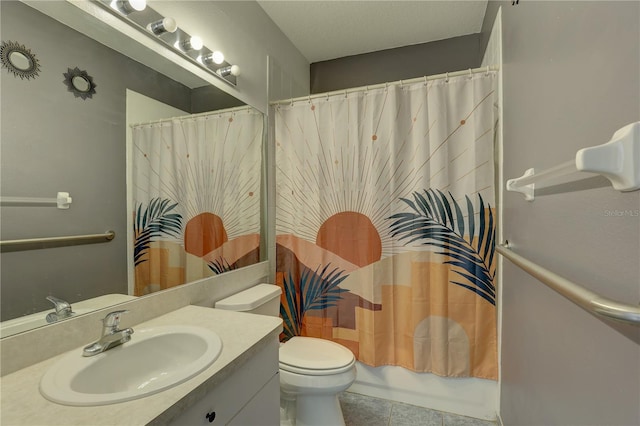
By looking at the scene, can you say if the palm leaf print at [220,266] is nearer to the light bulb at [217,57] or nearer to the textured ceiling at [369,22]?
the light bulb at [217,57]

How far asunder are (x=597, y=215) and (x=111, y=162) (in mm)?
1426

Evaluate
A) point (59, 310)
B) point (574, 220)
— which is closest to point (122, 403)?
point (59, 310)

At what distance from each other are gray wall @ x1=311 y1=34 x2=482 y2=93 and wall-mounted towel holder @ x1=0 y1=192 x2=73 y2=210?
87.2 inches

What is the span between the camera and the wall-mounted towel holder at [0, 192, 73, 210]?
2.45 ft

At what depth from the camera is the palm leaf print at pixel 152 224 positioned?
1114mm

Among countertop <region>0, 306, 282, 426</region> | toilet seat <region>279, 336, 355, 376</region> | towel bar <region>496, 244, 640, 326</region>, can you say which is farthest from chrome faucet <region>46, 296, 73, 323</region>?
towel bar <region>496, 244, 640, 326</region>

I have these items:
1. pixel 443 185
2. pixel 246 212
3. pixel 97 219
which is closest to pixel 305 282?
pixel 246 212

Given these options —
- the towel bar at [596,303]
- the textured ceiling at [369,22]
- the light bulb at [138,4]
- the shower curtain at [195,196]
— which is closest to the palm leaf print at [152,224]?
the shower curtain at [195,196]

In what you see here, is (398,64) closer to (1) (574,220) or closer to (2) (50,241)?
(1) (574,220)

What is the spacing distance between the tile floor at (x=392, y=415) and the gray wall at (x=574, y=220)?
49 cm

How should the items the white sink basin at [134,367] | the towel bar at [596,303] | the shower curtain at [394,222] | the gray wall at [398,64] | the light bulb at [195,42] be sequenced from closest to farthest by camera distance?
the towel bar at [596,303], the white sink basin at [134,367], the light bulb at [195,42], the shower curtain at [394,222], the gray wall at [398,64]

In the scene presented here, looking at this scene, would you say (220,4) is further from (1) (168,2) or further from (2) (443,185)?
(2) (443,185)

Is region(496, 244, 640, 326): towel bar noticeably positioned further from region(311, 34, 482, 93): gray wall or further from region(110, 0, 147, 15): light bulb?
region(311, 34, 482, 93): gray wall

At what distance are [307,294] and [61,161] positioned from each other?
4.69 ft
